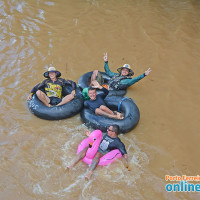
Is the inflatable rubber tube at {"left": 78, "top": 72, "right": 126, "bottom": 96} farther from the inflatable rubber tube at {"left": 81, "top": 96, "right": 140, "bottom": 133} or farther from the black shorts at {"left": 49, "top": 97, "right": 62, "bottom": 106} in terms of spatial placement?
the black shorts at {"left": 49, "top": 97, "right": 62, "bottom": 106}

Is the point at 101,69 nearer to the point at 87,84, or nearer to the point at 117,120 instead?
the point at 87,84

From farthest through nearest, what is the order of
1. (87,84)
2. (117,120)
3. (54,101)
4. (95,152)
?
(87,84) → (54,101) → (117,120) → (95,152)

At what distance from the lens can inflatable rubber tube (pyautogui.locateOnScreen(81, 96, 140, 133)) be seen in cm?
509

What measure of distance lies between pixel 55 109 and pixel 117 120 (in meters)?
1.42

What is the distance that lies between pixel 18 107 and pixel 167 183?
377 cm

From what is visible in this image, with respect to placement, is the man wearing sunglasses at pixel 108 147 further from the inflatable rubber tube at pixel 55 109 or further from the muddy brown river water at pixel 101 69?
the inflatable rubber tube at pixel 55 109

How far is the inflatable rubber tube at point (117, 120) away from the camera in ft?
16.7

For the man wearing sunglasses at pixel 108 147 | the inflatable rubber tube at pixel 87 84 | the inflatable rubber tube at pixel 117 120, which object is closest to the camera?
the man wearing sunglasses at pixel 108 147

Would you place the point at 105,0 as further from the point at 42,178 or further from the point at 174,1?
the point at 42,178

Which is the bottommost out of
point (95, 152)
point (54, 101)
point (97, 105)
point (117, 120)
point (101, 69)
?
point (95, 152)

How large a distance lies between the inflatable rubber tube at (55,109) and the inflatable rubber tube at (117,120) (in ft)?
0.74

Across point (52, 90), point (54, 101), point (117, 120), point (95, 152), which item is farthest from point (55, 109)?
point (95, 152)

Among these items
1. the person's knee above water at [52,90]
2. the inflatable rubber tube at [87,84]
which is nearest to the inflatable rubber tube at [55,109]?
the person's knee above water at [52,90]

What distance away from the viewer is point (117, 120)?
5125mm
